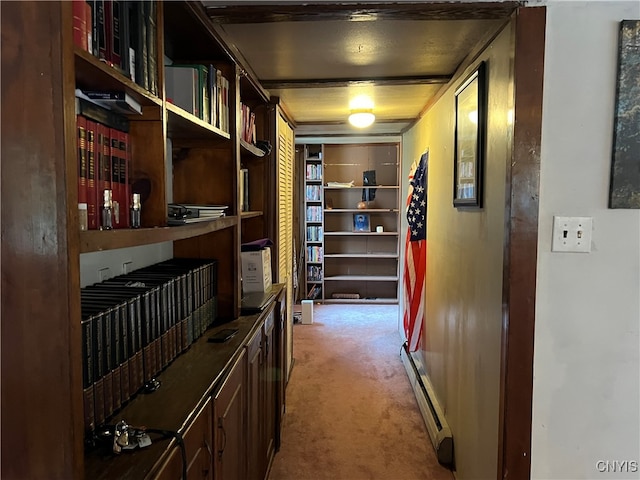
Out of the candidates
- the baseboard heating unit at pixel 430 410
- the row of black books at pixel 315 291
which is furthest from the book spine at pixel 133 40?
the row of black books at pixel 315 291

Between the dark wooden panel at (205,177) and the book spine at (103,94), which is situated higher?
the book spine at (103,94)

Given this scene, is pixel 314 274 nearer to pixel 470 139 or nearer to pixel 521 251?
pixel 470 139

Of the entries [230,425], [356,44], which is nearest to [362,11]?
[356,44]

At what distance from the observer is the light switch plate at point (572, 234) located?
1435 mm

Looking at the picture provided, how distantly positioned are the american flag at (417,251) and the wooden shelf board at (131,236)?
209 cm

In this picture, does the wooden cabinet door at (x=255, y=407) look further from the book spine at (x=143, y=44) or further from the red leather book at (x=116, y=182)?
→ the book spine at (x=143, y=44)

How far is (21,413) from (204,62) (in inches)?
57.2

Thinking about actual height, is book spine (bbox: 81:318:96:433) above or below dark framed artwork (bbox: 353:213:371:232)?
below

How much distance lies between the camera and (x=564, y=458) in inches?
59.4

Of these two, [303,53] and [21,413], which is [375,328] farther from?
[21,413]

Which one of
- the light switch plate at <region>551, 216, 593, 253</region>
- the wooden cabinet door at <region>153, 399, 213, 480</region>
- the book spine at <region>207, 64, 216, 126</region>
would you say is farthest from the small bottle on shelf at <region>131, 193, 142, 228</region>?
the light switch plate at <region>551, 216, 593, 253</region>

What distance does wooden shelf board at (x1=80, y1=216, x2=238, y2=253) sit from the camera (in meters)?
0.79

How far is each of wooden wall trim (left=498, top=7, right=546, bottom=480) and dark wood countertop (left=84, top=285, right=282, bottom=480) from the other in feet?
3.02

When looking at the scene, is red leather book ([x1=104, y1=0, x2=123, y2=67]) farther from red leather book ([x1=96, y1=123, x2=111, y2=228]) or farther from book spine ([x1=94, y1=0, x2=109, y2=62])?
red leather book ([x1=96, y1=123, x2=111, y2=228])
